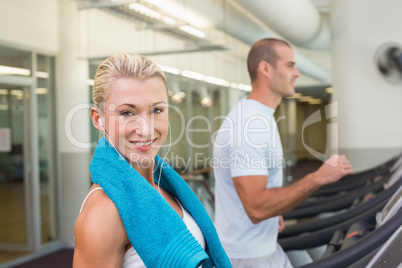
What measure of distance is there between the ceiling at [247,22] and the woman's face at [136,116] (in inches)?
99.6

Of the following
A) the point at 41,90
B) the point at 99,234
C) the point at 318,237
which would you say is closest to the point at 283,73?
the point at 318,237

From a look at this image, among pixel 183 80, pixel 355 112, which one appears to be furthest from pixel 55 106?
pixel 355 112

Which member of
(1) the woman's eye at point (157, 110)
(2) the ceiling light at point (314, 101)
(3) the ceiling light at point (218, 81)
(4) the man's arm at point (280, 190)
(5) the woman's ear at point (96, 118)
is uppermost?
(3) the ceiling light at point (218, 81)

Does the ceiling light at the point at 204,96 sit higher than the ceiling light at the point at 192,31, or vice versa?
the ceiling light at the point at 192,31

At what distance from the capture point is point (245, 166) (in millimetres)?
1473

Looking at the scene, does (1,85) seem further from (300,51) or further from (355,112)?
(355,112)

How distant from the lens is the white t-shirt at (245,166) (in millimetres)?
1488

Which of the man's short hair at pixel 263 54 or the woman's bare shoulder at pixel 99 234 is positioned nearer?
the woman's bare shoulder at pixel 99 234

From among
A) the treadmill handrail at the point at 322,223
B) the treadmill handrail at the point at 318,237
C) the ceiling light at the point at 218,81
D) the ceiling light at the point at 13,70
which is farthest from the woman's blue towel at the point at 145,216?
the ceiling light at the point at 13,70

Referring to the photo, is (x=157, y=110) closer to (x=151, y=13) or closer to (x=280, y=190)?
(x=280, y=190)

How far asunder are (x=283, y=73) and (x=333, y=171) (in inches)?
15.1

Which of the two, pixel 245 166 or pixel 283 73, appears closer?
pixel 245 166

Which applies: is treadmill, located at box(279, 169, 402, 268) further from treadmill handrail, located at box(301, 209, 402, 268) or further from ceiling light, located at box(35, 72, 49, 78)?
ceiling light, located at box(35, 72, 49, 78)

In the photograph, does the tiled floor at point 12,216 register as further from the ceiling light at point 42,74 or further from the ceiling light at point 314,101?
the ceiling light at point 314,101
